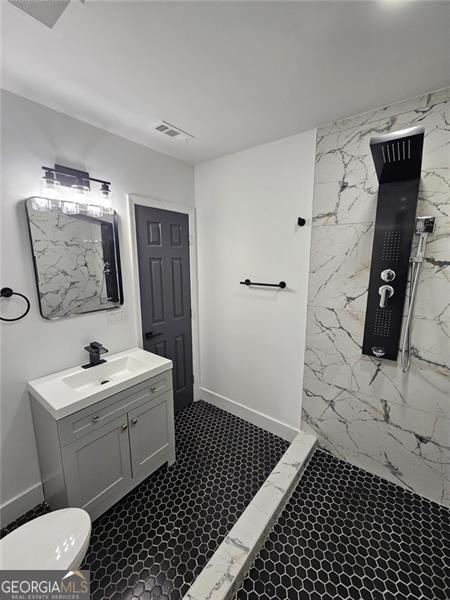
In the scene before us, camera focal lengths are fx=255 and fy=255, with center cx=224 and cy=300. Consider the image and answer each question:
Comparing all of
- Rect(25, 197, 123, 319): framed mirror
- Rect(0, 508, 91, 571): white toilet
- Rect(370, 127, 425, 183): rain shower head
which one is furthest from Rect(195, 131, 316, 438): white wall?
Rect(0, 508, 91, 571): white toilet

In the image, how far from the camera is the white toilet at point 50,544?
1.03 m

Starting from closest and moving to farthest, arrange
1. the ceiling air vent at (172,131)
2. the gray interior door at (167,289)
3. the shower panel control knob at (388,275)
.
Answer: the shower panel control knob at (388,275), the ceiling air vent at (172,131), the gray interior door at (167,289)

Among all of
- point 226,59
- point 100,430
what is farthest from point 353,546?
point 226,59

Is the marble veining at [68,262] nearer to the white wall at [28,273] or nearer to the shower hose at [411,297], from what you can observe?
the white wall at [28,273]

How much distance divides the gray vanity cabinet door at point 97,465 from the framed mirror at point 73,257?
82 cm

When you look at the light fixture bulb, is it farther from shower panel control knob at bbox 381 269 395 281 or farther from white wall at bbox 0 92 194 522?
shower panel control knob at bbox 381 269 395 281

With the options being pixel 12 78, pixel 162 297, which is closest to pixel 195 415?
pixel 162 297

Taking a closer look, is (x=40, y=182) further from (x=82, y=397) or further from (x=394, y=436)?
(x=394, y=436)

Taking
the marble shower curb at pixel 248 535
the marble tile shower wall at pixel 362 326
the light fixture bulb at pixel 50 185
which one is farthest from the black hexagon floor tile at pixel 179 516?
the light fixture bulb at pixel 50 185

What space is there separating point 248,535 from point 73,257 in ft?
6.64

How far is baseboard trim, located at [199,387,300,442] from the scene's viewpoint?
2320mm

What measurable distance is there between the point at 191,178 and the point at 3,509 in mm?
2896

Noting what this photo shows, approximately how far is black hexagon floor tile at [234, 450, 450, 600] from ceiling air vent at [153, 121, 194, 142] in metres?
2.73

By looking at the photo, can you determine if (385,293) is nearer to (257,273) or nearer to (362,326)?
(362,326)
